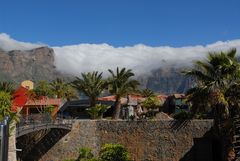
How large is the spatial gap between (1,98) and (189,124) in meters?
19.1

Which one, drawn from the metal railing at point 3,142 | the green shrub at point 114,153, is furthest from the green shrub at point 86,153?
the metal railing at point 3,142

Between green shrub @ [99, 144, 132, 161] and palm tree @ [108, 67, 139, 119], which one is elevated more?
palm tree @ [108, 67, 139, 119]

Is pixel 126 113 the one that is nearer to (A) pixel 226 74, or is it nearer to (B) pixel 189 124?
(B) pixel 189 124

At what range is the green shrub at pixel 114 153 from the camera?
36.6m

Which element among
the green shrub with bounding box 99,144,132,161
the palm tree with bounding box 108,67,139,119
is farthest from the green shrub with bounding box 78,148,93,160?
the palm tree with bounding box 108,67,139,119

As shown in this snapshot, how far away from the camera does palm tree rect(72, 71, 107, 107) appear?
51.2 meters

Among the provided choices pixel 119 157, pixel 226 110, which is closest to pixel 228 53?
pixel 226 110

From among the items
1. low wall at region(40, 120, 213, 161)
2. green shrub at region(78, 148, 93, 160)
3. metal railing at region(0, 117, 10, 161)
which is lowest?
green shrub at region(78, 148, 93, 160)

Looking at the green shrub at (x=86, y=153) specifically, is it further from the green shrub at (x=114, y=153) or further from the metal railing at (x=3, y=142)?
the metal railing at (x=3, y=142)

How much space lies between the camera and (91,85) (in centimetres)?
5141

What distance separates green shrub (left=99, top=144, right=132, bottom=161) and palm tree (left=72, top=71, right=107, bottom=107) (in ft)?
45.7

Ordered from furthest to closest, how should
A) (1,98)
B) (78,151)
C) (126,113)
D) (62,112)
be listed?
(62,112) < (126,113) < (78,151) < (1,98)

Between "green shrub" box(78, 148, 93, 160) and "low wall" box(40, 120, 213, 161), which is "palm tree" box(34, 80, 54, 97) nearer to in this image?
"low wall" box(40, 120, 213, 161)

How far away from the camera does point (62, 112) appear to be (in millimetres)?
62625
